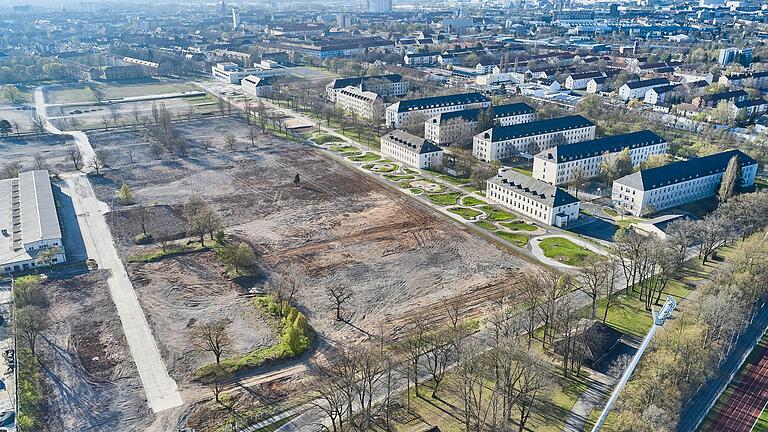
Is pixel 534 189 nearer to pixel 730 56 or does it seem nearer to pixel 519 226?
pixel 519 226

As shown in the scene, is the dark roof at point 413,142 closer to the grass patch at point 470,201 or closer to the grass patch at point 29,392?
the grass patch at point 470,201

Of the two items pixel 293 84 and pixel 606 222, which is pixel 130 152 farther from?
pixel 606 222

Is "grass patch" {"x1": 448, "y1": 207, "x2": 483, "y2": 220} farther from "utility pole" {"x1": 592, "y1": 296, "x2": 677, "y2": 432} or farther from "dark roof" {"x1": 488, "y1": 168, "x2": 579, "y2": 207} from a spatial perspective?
"utility pole" {"x1": 592, "y1": 296, "x2": 677, "y2": 432}

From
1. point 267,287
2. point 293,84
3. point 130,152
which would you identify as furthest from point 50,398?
point 293,84

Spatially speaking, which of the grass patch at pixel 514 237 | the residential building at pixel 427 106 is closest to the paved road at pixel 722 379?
the grass patch at pixel 514 237

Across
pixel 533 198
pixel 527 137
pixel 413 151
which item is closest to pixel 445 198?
pixel 533 198
